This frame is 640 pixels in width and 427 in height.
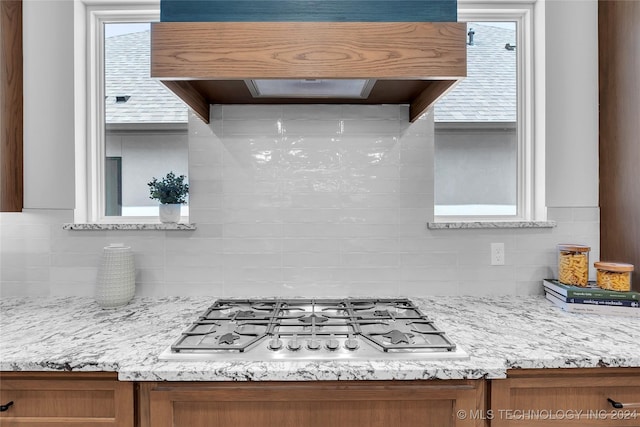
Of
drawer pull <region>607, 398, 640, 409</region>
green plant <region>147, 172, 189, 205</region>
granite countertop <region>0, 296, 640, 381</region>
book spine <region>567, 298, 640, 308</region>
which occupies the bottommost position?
drawer pull <region>607, 398, 640, 409</region>

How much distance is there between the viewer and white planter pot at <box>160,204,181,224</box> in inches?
67.4

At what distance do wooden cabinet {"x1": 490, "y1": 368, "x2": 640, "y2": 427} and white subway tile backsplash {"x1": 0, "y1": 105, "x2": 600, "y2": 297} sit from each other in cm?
68

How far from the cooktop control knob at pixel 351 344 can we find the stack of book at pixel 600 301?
0.95 m

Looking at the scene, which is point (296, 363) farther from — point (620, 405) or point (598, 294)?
point (598, 294)

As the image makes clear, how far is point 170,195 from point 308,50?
36.7 inches

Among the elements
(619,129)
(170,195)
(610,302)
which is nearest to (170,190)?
(170,195)

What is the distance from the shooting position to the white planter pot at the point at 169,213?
5.61ft

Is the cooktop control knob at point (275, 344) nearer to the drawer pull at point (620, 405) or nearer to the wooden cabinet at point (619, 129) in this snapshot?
the drawer pull at point (620, 405)

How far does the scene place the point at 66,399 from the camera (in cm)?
106

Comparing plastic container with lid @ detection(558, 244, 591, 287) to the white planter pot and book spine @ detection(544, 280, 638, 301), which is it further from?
the white planter pot

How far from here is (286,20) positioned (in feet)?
3.90

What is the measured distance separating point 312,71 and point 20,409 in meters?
1.29

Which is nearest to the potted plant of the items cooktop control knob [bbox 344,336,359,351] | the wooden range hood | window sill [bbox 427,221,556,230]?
the wooden range hood

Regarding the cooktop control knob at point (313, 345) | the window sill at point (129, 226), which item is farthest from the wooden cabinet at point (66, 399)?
the window sill at point (129, 226)
